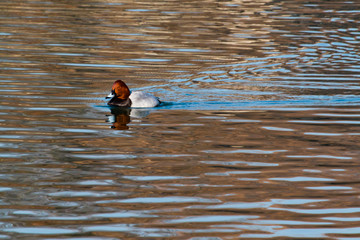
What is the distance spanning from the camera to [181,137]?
12875 millimetres

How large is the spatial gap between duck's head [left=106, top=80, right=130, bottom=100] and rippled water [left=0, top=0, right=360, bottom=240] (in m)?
0.38

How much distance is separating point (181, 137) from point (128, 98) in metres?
3.68

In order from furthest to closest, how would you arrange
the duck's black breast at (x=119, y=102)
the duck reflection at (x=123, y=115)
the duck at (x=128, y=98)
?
the duck's black breast at (x=119, y=102) → the duck at (x=128, y=98) → the duck reflection at (x=123, y=115)

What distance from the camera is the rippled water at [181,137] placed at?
339 inches

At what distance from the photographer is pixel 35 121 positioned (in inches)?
552

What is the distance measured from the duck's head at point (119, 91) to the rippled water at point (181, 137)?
380mm

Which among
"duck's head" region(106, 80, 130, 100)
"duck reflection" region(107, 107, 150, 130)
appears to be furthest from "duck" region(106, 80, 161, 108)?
"duck reflection" region(107, 107, 150, 130)

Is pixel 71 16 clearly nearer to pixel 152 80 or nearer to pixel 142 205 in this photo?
pixel 152 80

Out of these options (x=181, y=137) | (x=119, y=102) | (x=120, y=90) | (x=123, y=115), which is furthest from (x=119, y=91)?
(x=181, y=137)

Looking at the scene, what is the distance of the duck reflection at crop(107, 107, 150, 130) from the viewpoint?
14264 millimetres

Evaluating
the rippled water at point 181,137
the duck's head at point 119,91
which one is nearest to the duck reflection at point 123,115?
the rippled water at point 181,137

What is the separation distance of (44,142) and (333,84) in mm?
8796

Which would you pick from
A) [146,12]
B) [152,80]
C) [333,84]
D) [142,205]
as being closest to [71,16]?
[146,12]

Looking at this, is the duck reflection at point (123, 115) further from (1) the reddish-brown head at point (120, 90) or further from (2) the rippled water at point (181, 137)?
(1) the reddish-brown head at point (120, 90)
